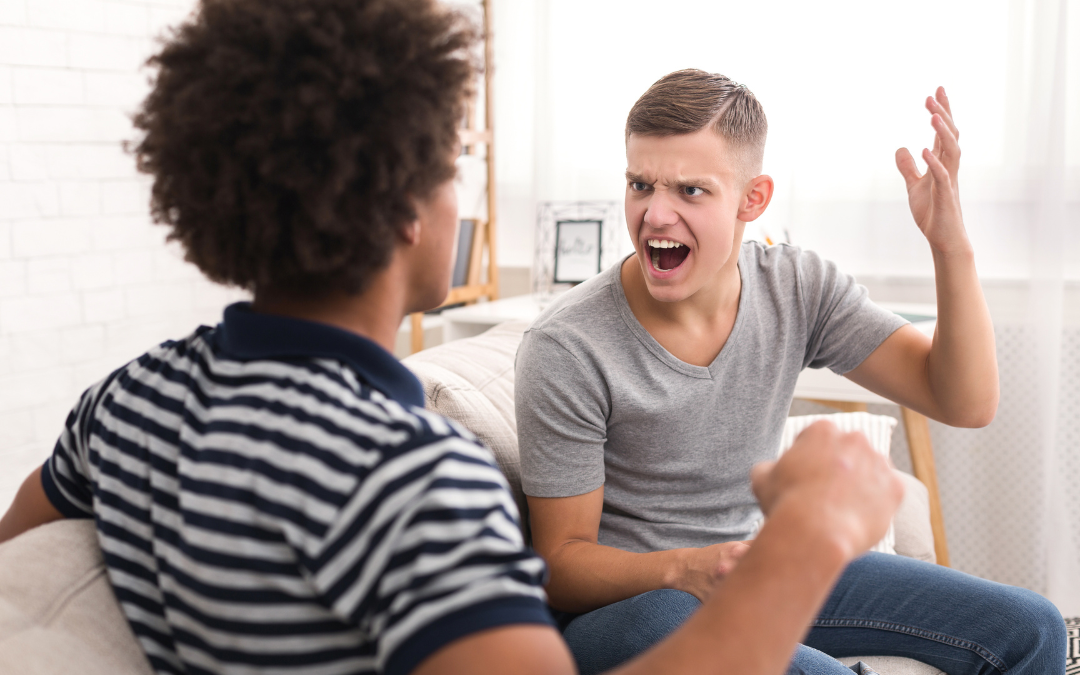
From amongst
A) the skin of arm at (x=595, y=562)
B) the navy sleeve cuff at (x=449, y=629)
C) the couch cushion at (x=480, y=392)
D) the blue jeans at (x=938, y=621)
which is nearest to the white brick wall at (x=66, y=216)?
the couch cushion at (x=480, y=392)

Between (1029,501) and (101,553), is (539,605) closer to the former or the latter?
(101,553)

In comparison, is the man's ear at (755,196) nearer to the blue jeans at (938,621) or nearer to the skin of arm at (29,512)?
the blue jeans at (938,621)

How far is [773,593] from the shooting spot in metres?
0.54

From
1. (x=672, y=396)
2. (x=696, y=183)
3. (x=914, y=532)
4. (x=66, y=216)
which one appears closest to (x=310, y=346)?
(x=672, y=396)

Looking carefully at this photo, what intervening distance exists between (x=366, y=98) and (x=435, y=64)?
0.06 metres

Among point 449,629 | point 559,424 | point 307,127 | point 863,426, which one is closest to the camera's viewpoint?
point 449,629

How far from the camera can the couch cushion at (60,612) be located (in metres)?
0.67

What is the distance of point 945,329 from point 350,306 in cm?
94

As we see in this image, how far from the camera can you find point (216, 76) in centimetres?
62

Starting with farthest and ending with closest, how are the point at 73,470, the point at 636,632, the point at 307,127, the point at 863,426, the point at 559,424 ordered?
the point at 863,426 < the point at 559,424 < the point at 636,632 < the point at 73,470 < the point at 307,127

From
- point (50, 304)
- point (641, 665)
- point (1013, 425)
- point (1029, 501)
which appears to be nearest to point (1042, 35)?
point (1013, 425)

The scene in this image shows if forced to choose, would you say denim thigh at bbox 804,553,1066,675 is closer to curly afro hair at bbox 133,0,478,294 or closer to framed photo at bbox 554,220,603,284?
curly afro hair at bbox 133,0,478,294

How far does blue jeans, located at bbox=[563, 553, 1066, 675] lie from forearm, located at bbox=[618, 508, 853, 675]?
619 mm

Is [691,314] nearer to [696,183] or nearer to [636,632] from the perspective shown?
[696,183]
